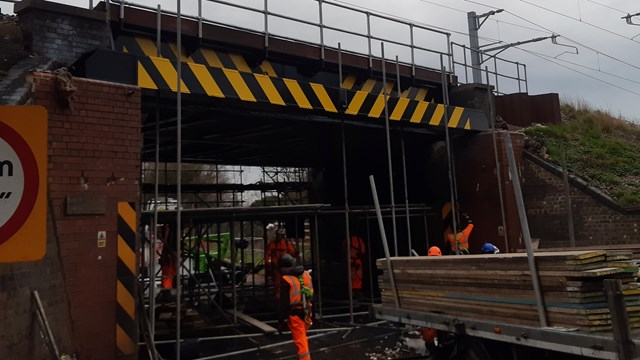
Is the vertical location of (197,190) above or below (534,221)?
above

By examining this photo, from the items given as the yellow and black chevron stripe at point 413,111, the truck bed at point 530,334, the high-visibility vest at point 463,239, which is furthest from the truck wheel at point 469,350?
the high-visibility vest at point 463,239

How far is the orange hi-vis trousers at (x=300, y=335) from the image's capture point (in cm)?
588

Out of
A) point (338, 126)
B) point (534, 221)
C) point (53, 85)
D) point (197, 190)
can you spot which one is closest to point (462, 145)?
point (534, 221)

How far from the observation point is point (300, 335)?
593cm

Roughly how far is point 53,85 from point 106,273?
87.3 inches

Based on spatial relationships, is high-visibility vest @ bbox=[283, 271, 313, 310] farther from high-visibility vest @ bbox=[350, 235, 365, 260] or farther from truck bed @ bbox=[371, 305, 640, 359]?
high-visibility vest @ bbox=[350, 235, 365, 260]

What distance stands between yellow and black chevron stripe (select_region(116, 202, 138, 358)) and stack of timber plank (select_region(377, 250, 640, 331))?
125 inches

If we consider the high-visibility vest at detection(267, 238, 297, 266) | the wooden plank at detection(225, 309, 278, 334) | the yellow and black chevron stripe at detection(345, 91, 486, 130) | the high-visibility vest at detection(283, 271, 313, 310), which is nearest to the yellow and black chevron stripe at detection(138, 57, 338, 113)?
the yellow and black chevron stripe at detection(345, 91, 486, 130)

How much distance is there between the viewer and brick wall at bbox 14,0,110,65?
6.11 m

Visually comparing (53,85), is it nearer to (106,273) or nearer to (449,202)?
(106,273)

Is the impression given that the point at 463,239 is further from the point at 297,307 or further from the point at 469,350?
the point at 469,350

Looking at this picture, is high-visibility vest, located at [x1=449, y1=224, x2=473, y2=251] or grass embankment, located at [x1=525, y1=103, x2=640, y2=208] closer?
high-visibility vest, located at [x1=449, y1=224, x2=473, y2=251]

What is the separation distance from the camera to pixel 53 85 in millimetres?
5543

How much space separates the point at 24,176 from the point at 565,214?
10.9 m
